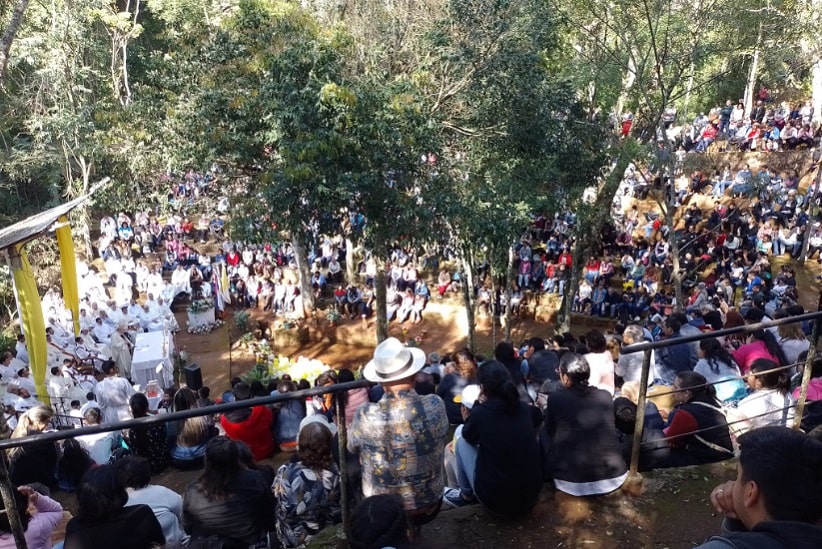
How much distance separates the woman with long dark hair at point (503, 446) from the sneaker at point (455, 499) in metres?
0.36

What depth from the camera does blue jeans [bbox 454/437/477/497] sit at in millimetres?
3631

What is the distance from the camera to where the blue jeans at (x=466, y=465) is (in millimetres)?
3631

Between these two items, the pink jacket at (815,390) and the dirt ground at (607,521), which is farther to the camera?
the pink jacket at (815,390)

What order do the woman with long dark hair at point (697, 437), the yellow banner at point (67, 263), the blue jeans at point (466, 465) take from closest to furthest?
the blue jeans at point (466, 465) < the woman with long dark hair at point (697, 437) < the yellow banner at point (67, 263)

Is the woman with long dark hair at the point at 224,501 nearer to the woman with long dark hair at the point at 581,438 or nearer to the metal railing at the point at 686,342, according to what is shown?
the woman with long dark hair at the point at 581,438

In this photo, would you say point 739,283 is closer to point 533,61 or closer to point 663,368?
point 533,61

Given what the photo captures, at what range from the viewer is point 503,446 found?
3236mm

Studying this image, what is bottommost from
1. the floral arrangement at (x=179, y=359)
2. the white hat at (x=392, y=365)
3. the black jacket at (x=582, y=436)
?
the floral arrangement at (x=179, y=359)

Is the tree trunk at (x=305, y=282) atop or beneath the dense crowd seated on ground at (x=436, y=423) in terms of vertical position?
beneath

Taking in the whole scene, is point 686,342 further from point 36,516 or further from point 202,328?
point 202,328

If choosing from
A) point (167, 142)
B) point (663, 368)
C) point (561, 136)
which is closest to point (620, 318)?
point (561, 136)

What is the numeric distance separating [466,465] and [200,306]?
43.0 feet

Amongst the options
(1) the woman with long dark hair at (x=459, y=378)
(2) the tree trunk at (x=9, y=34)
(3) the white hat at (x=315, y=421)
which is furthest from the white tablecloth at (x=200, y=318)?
(3) the white hat at (x=315, y=421)

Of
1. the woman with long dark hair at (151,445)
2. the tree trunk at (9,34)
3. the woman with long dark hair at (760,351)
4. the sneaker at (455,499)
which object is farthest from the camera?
the tree trunk at (9,34)
